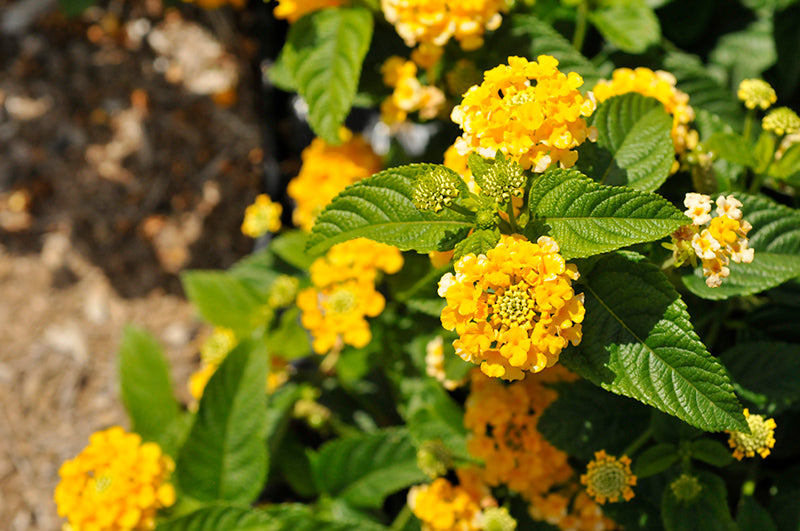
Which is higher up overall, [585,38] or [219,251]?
[585,38]

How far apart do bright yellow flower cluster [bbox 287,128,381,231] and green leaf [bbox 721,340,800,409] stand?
1.06 meters

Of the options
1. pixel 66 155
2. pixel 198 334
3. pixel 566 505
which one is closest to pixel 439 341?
pixel 566 505

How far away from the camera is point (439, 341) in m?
1.63

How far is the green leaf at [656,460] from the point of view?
1.32 m

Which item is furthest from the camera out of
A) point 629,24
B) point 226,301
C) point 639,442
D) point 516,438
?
point 226,301

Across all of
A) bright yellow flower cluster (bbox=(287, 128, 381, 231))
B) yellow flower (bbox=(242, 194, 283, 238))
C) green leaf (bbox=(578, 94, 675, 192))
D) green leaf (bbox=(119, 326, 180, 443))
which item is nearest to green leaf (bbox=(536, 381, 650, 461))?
green leaf (bbox=(578, 94, 675, 192))

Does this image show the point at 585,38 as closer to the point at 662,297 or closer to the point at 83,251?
the point at 662,297

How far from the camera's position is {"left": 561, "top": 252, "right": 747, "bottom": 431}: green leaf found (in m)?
1.04

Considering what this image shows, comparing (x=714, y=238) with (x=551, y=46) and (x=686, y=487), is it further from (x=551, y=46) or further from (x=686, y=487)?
(x=551, y=46)

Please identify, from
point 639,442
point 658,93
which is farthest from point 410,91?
point 639,442

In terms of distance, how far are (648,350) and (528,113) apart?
1.39 feet

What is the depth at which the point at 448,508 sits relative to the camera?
5.16 ft

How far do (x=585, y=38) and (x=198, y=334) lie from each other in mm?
1820

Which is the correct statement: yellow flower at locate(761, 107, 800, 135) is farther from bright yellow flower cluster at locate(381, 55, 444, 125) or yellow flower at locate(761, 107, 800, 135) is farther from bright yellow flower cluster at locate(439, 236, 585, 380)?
bright yellow flower cluster at locate(381, 55, 444, 125)
